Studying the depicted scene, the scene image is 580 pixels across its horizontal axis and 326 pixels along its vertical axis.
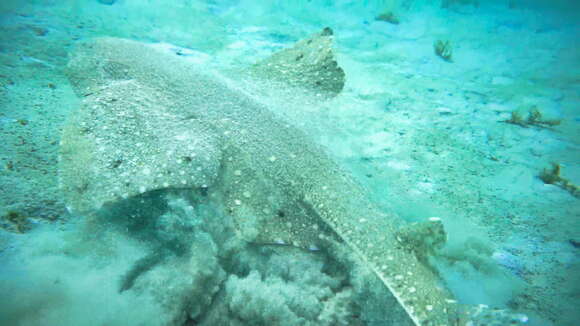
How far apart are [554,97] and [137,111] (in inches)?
429

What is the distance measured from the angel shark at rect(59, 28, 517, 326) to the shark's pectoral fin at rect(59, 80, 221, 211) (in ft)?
0.04

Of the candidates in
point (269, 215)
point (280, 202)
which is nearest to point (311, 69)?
point (280, 202)

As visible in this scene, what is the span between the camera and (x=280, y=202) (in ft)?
9.61

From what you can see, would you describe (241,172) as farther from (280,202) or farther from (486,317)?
(486,317)

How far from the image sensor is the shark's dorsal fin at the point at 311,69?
5242 millimetres

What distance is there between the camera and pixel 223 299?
253 centimetres

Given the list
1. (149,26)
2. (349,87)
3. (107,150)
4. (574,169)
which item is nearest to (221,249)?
(107,150)

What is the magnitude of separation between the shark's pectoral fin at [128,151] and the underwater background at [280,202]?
0.03m

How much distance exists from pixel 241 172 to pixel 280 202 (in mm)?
604

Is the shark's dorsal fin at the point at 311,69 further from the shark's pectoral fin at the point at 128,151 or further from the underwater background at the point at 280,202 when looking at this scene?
the shark's pectoral fin at the point at 128,151

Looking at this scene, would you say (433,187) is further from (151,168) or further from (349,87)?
(151,168)

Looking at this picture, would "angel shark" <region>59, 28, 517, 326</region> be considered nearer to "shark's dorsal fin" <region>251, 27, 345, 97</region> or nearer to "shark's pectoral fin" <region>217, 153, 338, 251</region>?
"shark's pectoral fin" <region>217, 153, 338, 251</region>

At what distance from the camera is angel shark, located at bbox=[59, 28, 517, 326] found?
253 cm

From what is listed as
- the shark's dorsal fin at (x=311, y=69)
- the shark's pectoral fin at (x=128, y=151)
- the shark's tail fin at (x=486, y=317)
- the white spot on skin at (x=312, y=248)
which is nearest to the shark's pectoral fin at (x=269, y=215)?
the white spot on skin at (x=312, y=248)
